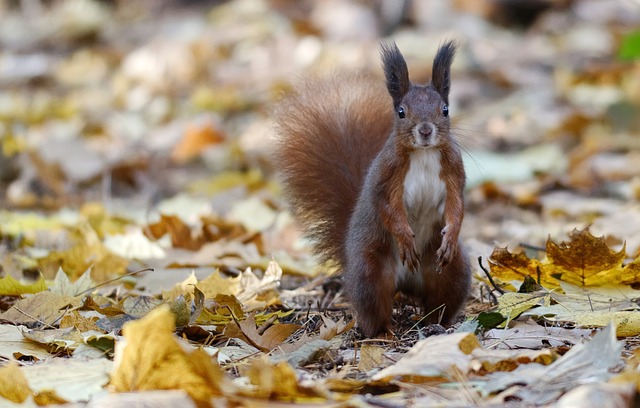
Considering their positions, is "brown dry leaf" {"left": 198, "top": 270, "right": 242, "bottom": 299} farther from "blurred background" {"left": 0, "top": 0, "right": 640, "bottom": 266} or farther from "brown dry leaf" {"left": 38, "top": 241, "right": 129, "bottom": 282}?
"blurred background" {"left": 0, "top": 0, "right": 640, "bottom": 266}

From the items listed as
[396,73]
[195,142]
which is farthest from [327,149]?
[195,142]

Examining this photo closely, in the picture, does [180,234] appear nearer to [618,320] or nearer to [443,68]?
[443,68]

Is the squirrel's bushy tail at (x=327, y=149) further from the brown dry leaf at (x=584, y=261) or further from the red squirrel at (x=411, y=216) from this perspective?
the brown dry leaf at (x=584, y=261)

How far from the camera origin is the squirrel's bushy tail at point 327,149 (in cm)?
297

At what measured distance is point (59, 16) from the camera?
32.7ft

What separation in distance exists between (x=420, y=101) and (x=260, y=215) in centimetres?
183

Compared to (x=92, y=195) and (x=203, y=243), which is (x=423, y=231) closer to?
(x=203, y=243)

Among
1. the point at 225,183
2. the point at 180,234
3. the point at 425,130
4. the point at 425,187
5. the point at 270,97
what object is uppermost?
the point at 425,130

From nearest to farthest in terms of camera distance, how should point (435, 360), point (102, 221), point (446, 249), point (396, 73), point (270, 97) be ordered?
1. point (435, 360)
2. point (446, 249)
3. point (396, 73)
4. point (102, 221)
5. point (270, 97)

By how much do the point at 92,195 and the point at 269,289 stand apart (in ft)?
8.79

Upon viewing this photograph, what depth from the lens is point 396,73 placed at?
99.1 inches

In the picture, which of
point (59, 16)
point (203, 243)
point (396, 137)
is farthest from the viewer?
point (59, 16)

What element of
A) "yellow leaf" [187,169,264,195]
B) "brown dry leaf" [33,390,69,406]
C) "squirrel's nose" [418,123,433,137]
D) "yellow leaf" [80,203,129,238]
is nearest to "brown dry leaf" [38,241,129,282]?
"yellow leaf" [80,203,129,238]

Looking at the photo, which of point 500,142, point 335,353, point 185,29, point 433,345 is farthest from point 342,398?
point 185,29
